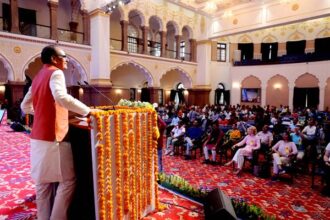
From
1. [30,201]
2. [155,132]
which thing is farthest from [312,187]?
[30,201]

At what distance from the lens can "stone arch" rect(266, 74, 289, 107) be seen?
18438 mm

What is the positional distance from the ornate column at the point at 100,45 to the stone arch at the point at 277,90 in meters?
12.9

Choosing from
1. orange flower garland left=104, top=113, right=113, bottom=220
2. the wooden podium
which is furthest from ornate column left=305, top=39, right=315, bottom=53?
orange flower garland left=104, top=113, right=113, bottom=220

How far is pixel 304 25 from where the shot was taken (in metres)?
18.6

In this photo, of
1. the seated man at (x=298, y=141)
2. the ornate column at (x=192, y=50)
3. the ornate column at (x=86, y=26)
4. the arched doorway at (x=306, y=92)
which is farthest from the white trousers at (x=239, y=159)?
the arched doorway at (x=306, y=92)

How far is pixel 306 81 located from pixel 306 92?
875mm

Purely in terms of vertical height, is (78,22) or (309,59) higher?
(78,22)

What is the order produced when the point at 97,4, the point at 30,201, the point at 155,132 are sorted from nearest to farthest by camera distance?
the point at 155,132, the point at 30,201, the point at 97,4

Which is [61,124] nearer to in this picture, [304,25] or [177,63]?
[177,63]

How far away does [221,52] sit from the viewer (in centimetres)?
2058

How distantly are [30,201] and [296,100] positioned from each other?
19.1 m

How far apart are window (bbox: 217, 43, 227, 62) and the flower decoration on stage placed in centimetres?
1864

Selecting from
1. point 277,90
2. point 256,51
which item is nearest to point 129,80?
point 256,51

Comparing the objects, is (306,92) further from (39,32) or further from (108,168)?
(108,168)
